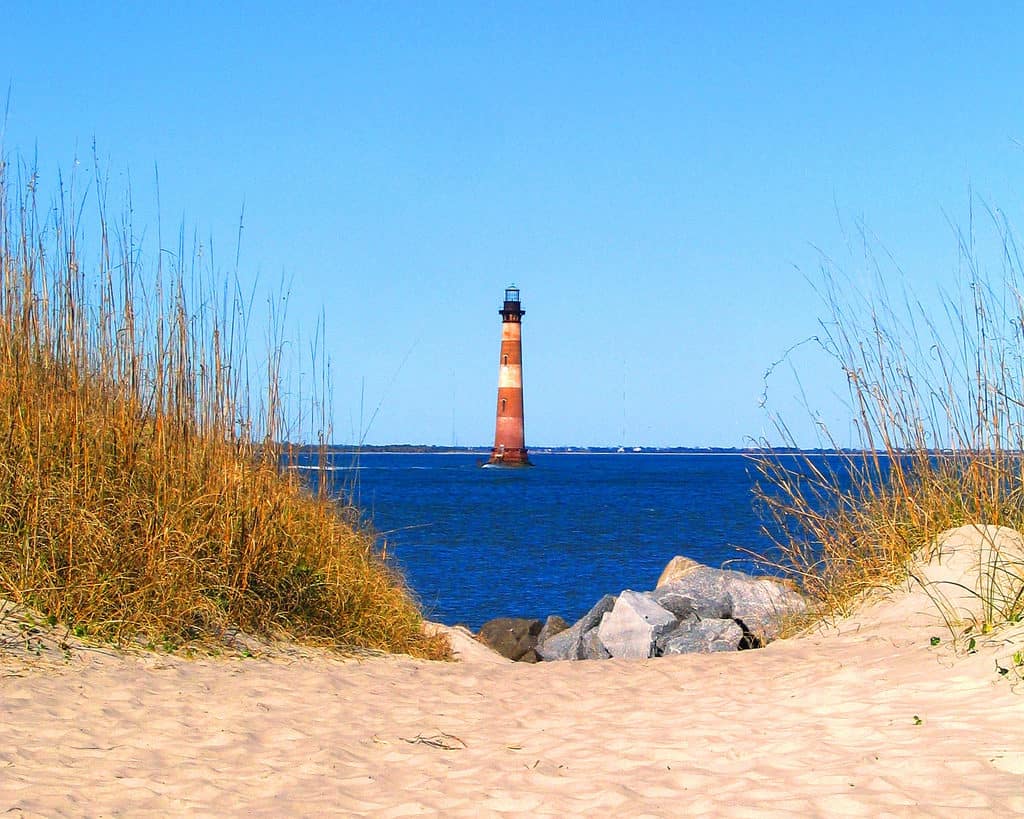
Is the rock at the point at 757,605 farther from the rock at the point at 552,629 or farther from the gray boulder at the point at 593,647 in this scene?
the rock at the point at 552,629

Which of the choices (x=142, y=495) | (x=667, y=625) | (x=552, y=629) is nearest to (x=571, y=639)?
(x=552, y=629)

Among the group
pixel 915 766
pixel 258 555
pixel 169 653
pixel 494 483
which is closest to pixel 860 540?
pixel 915 766

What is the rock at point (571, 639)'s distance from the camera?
1085 cm

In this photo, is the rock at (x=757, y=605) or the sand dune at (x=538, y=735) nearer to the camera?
the sand dune at (x=538, y=735)

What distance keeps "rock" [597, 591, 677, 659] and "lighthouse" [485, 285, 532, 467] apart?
119ft

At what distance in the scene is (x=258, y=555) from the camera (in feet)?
21.5

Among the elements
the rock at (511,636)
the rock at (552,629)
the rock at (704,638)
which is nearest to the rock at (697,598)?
the rock at (704,638)

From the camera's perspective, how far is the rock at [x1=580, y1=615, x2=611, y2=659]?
1019 cm

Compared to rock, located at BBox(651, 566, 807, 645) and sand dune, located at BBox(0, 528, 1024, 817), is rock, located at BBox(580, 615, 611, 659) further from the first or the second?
sand dune, located at BBox(0, 528, 1024, 817)

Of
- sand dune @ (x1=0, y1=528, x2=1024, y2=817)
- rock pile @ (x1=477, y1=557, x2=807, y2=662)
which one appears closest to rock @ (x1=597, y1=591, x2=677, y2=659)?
rock pile @ (x1=477, y1=557, x2=807, y2=662)

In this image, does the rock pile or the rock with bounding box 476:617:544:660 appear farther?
the rock with bounding box 476:617:544:660

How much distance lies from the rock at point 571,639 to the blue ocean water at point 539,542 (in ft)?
4.57

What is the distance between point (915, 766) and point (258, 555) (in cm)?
423

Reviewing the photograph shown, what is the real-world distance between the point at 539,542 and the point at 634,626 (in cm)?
1648
